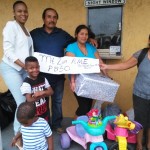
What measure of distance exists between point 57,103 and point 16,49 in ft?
4.09

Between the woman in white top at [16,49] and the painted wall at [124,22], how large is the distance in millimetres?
1271

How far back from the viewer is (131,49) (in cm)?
421

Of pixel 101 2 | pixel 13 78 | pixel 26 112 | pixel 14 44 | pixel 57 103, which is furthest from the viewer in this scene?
pixel 101 2

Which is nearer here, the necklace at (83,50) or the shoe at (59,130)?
the necklace at (83,50)

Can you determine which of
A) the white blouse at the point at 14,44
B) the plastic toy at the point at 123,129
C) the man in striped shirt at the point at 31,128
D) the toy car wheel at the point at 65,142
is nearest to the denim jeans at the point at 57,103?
the toy car wheel at the point at 65,142

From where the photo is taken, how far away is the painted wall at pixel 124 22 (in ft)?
13.4

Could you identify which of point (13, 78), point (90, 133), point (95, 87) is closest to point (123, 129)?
point (90, 133)

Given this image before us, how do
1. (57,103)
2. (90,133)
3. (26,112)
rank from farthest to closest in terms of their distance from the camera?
(57,103), (90,133), (26,112)

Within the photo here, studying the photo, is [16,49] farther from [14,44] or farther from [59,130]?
[59,130]

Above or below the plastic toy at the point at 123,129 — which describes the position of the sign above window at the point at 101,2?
above

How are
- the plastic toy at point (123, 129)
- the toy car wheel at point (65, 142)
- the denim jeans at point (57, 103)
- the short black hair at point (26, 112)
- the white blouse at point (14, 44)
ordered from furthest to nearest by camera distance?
the denim jeans at point (57, 103) < the toy car wheel at point (65, 142) < the white blouse at point (14, 44) < the plastic toy at point (123, 129) < the short black hair at point (26, 112)

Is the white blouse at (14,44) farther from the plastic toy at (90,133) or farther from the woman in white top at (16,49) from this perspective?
the plastic toy at (90,133)

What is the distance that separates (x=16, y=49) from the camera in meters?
3.22

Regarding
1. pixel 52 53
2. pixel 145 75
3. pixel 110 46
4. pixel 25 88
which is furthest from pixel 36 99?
pixel 110 46
